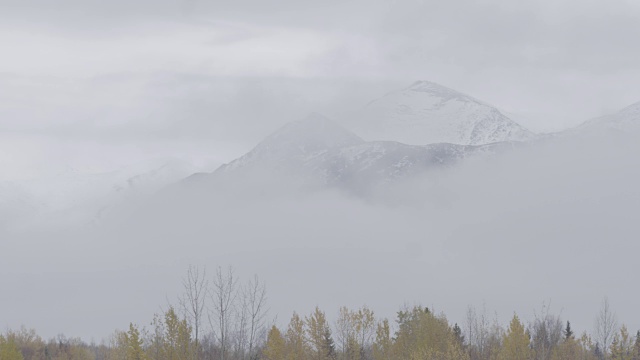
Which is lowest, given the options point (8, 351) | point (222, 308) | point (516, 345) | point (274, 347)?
point (516, 345)

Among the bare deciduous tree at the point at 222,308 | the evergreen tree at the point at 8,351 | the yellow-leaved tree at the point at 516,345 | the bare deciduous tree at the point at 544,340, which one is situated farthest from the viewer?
the bare deciduous tree at the point at 544,340

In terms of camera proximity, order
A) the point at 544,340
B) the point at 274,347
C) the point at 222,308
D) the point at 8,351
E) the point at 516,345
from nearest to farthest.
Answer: the point at 222,308, the point at 274,347, the point at 516,345, the point at 8,351, the point at 544,340

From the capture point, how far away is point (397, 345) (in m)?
88.4

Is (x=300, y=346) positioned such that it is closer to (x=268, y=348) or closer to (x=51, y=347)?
(x=268, y=348)

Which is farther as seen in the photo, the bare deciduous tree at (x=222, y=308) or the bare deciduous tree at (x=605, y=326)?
the bare deciduous tree at (x=605, y=326)

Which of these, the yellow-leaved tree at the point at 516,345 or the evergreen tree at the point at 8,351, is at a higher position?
the evergreen tree at the point at 8,351

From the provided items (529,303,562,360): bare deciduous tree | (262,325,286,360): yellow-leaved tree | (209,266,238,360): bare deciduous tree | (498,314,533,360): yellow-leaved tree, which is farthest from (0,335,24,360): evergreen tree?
(529,303,562,360): bare deciduous tree

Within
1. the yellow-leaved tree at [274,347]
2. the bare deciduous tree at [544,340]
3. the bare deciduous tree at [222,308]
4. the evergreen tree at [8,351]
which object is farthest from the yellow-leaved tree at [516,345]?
the evergreen tree at [8,351]

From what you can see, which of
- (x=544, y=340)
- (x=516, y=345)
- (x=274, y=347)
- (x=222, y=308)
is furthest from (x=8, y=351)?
(x=544, y=340)

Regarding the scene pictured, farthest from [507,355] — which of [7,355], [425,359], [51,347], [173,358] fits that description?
[51,347]

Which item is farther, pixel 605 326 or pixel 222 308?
pixel 605 326

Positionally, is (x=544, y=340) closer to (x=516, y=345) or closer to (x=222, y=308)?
(x=516, y=345)

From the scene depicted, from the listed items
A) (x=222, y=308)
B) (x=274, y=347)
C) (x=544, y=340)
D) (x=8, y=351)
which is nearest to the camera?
(x=222, y=308)

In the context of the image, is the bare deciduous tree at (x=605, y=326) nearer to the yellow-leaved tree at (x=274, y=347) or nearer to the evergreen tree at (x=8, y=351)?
the yellow-leaved tree at (x=274, y=347)
